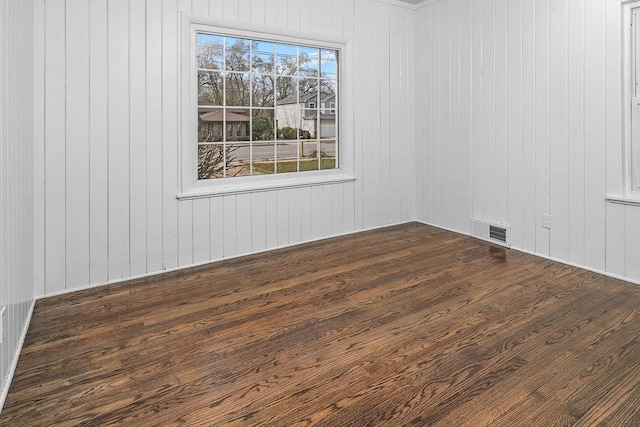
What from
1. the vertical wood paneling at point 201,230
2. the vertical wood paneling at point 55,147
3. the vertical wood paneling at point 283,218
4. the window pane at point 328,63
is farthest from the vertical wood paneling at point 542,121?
the vertical wood paneling at point 55,147

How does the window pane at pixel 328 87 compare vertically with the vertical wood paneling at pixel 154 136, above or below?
above

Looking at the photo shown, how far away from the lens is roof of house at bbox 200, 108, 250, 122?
3701mm

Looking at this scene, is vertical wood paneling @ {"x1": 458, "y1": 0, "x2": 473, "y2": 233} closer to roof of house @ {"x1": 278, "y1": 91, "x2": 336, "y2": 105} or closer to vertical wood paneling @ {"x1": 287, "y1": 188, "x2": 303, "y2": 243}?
roof of house @ {"x1": 278, "y1": 91, "x2": 336, "y2": 105}

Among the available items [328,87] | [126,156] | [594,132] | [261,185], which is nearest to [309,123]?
[328,87]

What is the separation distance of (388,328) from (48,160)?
2614mm

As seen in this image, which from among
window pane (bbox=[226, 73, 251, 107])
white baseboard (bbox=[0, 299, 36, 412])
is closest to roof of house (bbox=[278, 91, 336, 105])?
window pane (bbox=[226, 73, 251, 107])

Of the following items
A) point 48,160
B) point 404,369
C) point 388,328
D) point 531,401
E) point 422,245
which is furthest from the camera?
point 422,245

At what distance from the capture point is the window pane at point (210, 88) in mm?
3639

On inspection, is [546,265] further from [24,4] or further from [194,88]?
[24,4]

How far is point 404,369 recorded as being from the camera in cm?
201

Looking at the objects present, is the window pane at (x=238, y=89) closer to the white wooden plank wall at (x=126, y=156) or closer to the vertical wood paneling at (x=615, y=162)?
the white wooden plank wall at (x=126, y=156)

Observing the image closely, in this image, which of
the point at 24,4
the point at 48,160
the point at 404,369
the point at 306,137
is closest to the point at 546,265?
the point at 404,369

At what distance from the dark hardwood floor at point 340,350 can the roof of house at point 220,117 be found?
1.36 metres

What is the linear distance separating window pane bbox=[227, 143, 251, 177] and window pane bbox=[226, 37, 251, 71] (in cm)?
71
